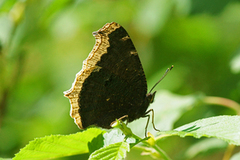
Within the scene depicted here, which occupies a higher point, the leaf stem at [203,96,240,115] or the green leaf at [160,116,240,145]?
the green leaf at [160,116,240,145]

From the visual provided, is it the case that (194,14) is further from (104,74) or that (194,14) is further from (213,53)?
(104,74)

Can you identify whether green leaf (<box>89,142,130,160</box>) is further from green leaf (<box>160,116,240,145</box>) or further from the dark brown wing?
the dark brown wing

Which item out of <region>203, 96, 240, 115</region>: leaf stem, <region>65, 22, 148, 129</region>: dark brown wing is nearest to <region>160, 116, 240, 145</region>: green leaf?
<region>65, 22, 148, 129</region>: dark brown wing

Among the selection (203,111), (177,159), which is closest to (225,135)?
(177,159)

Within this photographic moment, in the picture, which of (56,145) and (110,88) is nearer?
(56,145)

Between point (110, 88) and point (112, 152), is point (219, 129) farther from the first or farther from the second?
point (110, 88)

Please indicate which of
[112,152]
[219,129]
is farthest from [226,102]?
[112,152]
